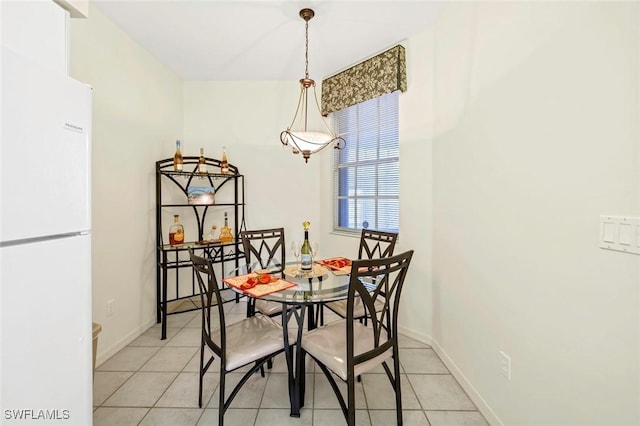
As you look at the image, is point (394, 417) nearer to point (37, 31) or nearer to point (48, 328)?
point (48, 328)

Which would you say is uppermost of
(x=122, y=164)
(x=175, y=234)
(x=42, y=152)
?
(x=122, y=164)

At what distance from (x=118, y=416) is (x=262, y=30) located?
3088 mm

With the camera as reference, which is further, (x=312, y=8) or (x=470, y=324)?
(x=312, y=8)

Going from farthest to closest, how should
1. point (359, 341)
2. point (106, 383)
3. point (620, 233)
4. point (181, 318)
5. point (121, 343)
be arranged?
1. point (181, 318)
2. point (121, 343)
3. point (106, 383)
4. point (359, 341)
5. point (620, 233)

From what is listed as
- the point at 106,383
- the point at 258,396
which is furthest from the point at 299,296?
the point at 106,383

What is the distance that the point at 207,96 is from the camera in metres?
3.54

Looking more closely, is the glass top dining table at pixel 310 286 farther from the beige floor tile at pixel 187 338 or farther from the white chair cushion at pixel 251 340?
the beige floor tile at pixel 187 338

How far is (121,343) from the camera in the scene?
2457mm

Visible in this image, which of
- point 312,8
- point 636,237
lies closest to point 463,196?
point 636,237

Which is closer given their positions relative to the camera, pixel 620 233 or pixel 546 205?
pixel 620 233

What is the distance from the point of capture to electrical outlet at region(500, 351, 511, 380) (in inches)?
58.9

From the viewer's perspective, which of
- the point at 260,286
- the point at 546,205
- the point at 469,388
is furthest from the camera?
the point at 469,388

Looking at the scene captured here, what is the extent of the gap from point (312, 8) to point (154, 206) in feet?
8.02

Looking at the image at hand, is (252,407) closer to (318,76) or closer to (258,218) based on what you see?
(258,218)
